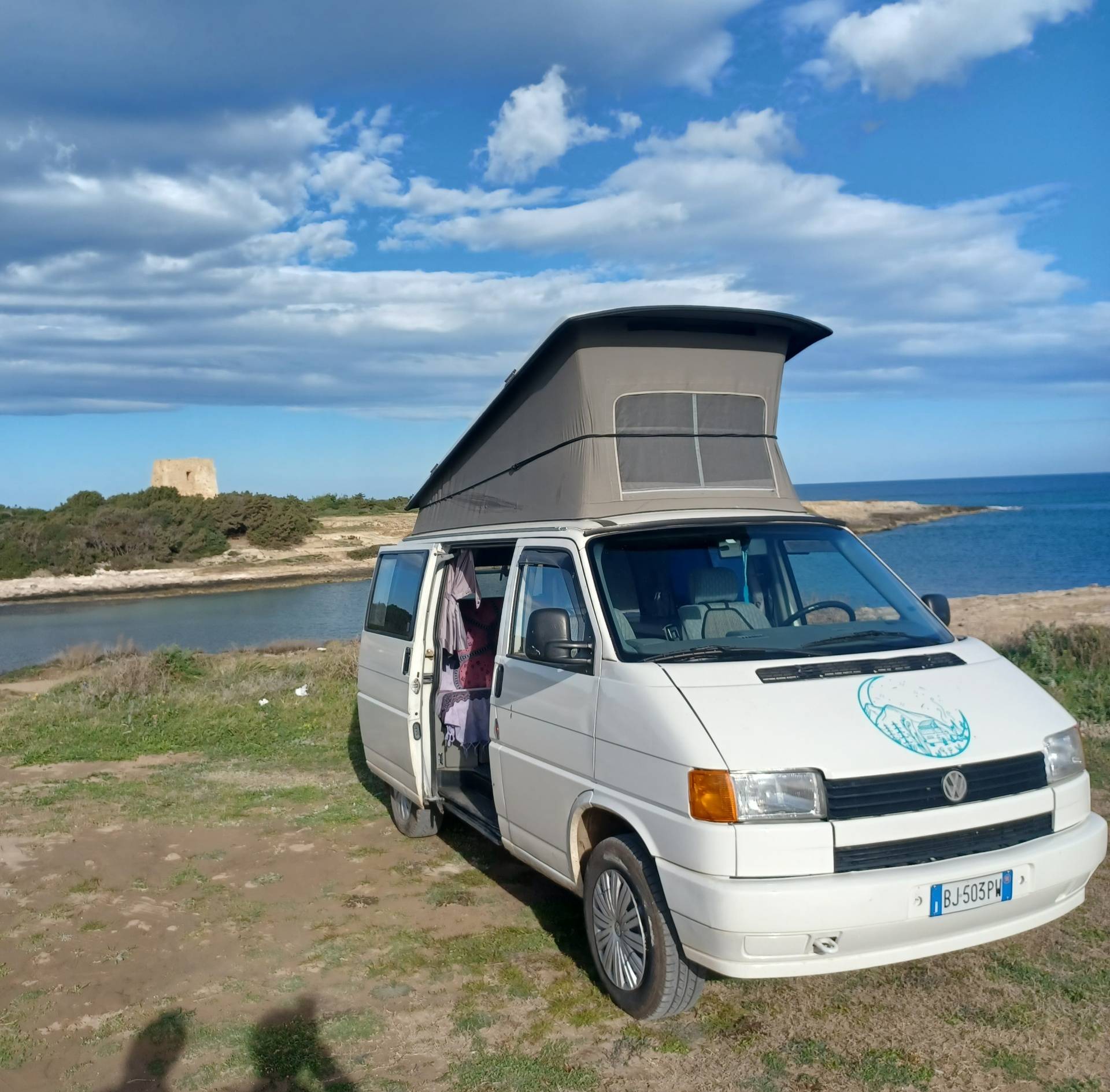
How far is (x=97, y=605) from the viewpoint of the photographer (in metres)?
44.3

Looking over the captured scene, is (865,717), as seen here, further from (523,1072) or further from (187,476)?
(187,476)

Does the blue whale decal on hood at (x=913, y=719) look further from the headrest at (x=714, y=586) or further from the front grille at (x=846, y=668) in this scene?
the headrest at (x=714, y=586)

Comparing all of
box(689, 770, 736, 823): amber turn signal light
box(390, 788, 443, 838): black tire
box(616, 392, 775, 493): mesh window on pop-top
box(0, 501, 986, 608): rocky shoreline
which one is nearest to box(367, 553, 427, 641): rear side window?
box(390, 788, 443, 838): black tire

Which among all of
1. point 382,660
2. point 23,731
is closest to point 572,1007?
point 382,660

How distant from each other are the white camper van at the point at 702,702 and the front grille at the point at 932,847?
0.4 inches

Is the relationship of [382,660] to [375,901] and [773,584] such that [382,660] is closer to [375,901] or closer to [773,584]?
[375,901]

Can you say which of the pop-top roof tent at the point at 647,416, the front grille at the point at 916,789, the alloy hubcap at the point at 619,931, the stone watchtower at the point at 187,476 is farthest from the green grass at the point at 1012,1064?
the stone watchtower at the point at 187,476

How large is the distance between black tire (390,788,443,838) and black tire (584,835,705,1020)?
296 centimetres

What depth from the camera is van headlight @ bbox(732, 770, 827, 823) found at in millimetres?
3766

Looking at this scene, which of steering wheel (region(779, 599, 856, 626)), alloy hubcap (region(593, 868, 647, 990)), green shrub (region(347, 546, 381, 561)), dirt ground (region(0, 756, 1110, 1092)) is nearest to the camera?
dirt ground (region(0, 756, 1110, 1092))

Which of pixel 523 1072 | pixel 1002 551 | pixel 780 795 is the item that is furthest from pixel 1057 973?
pixel 1002 551

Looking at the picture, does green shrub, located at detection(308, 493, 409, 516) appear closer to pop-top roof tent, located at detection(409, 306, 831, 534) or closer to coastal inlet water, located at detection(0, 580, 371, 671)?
coastal inlet water, located at detection(0, 580, 371, 671)

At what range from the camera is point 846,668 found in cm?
430

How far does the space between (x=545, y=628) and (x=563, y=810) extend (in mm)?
863
